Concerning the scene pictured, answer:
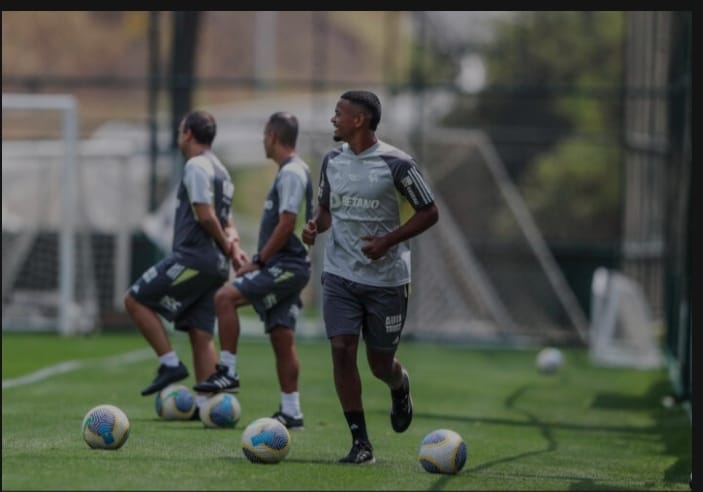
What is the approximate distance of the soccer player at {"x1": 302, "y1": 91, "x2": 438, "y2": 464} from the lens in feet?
28.9

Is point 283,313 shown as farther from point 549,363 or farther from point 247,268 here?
point 549,363

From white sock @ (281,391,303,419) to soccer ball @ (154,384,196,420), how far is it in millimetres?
649

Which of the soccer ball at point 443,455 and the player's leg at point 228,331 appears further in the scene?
the player's leg at point 228,331

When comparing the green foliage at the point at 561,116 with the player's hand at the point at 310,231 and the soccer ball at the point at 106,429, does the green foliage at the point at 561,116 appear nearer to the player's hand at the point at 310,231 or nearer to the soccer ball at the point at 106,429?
the player's hand at the point at 310,231

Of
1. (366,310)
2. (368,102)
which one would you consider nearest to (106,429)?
(366,310)

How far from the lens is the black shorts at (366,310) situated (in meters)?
8.88

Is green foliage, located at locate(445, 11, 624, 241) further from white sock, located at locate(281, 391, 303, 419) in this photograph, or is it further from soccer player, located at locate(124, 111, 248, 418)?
white sock, located at locate(281, 391, 303, 419)

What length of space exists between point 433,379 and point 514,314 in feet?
26.7

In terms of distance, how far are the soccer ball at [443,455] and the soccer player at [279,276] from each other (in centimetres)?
225

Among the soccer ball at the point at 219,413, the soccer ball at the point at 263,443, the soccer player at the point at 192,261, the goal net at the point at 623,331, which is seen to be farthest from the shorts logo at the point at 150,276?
the goal net at the point at 623,331

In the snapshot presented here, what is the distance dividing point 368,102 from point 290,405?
2.55 m

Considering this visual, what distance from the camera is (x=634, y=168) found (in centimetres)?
2262

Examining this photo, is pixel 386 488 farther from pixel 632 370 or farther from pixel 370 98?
pixel 632 370

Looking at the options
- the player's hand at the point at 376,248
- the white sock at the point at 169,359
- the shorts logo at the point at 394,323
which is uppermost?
the player's hand at the point at 376,248
